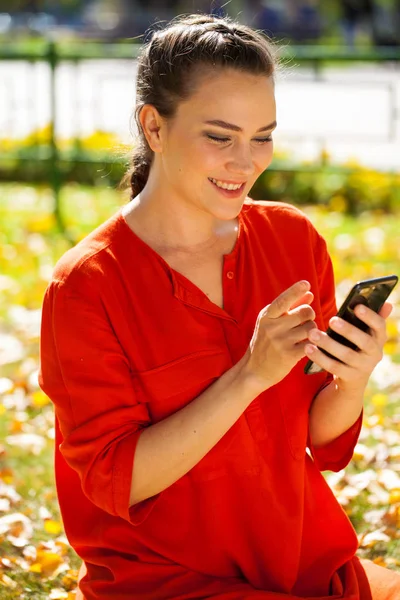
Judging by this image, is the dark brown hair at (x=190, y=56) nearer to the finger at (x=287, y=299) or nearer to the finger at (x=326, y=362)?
the finger at (x=287, y=299)

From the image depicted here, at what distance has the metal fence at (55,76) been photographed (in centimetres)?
→ 804

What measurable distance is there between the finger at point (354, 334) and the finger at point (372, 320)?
16 mm

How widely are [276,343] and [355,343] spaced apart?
0.17m

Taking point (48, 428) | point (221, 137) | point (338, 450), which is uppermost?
point (221, 137)

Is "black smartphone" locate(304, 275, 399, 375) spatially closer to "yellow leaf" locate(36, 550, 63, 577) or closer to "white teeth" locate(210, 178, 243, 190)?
"white teeth" locate(210, 178, 243, 190)

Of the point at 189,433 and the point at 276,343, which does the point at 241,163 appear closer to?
the point at 276,343

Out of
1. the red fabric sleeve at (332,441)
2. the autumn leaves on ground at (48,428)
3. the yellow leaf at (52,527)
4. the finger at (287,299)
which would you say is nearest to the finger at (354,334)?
the finger at (287,299)

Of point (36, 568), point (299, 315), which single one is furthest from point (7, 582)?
point (299, 315)

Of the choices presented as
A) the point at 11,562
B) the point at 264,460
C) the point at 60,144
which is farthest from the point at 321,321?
the point at 60,144

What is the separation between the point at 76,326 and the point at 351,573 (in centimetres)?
91

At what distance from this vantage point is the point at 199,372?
2299 mm

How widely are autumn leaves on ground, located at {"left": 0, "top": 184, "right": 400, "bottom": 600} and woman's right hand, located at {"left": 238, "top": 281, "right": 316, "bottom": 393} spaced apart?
1.35 meters

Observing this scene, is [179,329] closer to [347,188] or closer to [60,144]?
[347,188]

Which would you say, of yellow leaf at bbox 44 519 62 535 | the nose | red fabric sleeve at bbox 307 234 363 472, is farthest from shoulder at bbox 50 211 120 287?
yellow leaf at bbox 44 519 62 535
